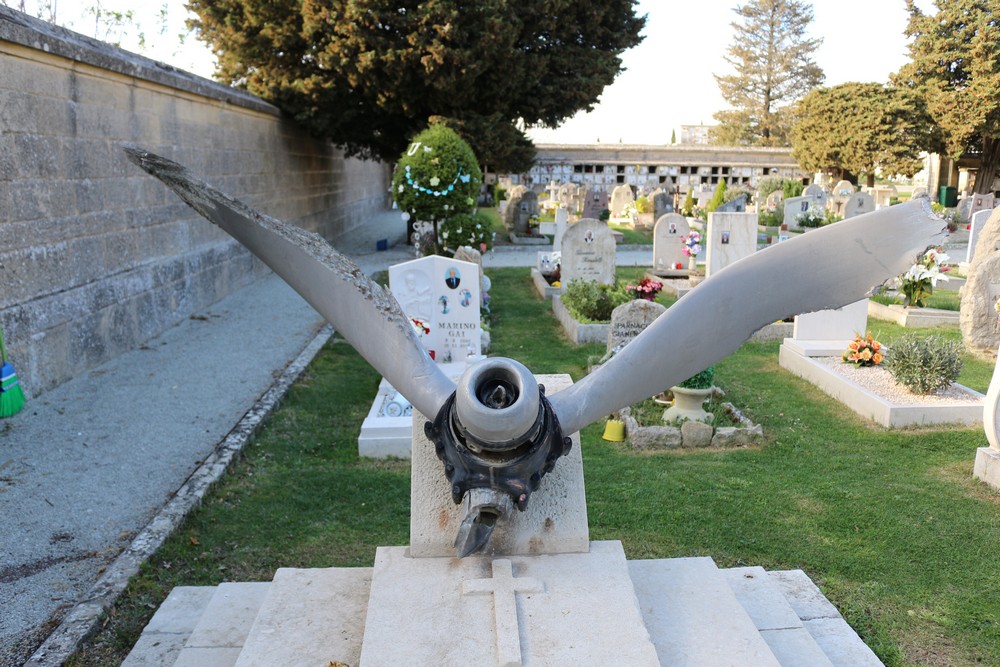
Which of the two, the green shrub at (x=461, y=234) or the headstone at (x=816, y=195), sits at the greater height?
the headstone at (x=816, y=195)

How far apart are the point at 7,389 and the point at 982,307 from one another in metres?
11.4

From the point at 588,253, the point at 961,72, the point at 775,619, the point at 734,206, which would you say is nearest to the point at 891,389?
the point at 775,619

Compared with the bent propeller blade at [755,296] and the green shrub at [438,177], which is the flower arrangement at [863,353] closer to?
the bent propeller blade at [755,296]

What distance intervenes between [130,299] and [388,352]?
831cm

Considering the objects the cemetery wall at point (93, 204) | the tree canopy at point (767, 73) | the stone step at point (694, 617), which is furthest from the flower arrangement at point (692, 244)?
the tree canopy at point (767, 73)

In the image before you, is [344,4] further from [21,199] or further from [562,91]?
[21,199]

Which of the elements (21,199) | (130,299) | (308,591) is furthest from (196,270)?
(308,591)

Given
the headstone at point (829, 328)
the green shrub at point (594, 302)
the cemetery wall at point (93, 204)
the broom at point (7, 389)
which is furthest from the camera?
the green shrub at point (594, 302)

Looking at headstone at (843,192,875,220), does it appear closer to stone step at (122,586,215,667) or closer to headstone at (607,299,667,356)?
headstone at (607,299,667,356)

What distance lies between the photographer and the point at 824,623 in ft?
12.4

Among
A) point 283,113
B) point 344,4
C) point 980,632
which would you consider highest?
point 344,4

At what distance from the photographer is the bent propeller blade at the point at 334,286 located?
113 inches

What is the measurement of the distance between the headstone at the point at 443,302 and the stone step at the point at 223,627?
17.7 ft

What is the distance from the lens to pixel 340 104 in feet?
65.0
